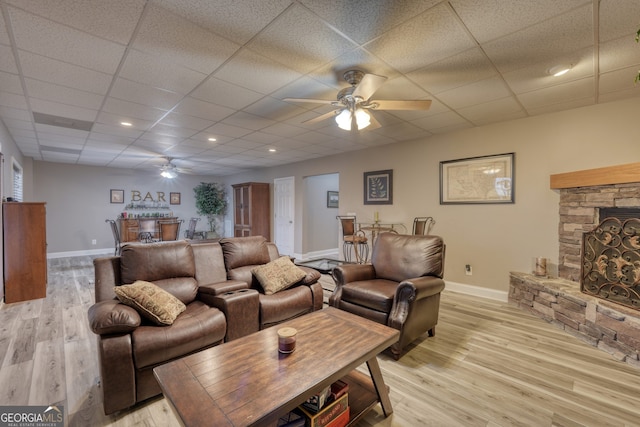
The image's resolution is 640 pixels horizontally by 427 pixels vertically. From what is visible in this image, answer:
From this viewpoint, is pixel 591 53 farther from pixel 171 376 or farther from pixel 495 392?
pixel 171 376

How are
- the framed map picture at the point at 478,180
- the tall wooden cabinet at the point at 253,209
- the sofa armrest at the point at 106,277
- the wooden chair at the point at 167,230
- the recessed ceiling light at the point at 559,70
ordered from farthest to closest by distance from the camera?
the tall wooden cabinet at the point at 253,209, the wooden chair at the point at 167,230, the framed map picture at the point at 478,180, the recessed ceiling light at the point at 559,70, the sofa armrest at the point at 106,277

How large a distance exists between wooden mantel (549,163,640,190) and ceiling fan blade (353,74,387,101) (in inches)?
103

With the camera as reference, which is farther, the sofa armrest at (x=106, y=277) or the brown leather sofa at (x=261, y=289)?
the brown leather sofa at (x=261, y=289)

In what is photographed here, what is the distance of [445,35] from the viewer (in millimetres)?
1945

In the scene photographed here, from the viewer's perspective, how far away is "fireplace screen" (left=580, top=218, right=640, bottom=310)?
2.49 meters

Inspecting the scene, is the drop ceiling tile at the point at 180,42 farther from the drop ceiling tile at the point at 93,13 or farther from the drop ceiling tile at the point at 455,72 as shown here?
the drop ceiling tile at the point at 455,72

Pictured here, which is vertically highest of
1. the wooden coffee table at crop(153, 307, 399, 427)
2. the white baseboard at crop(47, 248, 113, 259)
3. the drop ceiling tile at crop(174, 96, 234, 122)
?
the drop ceiling tile at crop(174, 96, 234, 122)

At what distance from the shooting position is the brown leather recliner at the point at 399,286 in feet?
7.89

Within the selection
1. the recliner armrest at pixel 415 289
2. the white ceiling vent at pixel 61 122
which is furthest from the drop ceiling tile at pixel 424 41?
the white ceiling vent at pixel 61 122

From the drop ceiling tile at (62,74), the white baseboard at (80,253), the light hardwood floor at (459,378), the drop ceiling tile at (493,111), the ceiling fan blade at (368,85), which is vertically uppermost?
the drop ceiling tile at (62,74)

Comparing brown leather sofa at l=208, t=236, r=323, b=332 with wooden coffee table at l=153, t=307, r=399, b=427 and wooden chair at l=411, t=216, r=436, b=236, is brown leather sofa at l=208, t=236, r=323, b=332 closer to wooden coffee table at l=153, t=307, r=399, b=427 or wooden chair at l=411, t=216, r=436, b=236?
wooden coffee table at l=153, t=307, r=399, b=427

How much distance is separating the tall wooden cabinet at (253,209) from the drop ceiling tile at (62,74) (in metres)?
4.81

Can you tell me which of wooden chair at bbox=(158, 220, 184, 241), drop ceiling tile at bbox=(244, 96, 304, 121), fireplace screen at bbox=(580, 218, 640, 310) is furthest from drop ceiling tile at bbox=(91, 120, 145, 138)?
fireplace screen at bbox=(580, 218, 640, 310)

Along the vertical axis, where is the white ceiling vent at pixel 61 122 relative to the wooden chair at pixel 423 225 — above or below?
above
